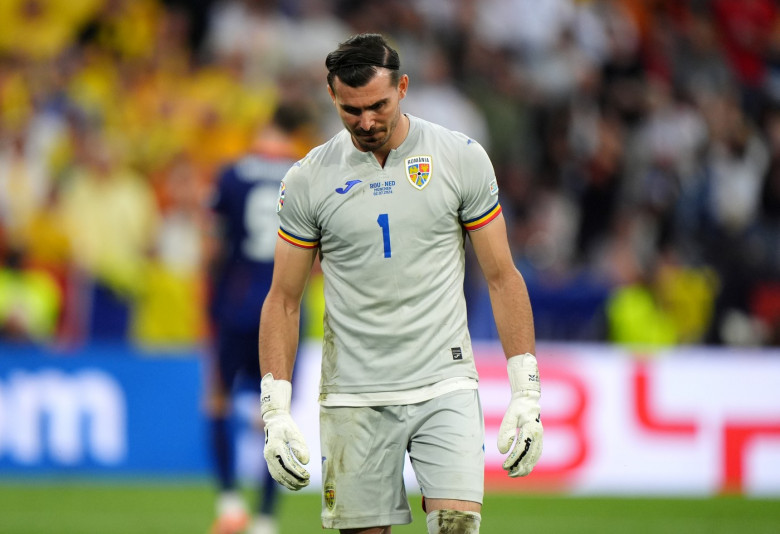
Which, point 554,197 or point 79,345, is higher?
Answer: point 554,197

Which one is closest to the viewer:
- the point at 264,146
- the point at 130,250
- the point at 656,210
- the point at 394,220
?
the point at 394,220

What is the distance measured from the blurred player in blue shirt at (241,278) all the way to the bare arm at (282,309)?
282 centimetres

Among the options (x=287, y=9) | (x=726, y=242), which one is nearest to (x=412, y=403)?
(x=726, y=242)

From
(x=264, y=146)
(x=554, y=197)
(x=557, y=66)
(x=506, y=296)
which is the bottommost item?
(x=506, y=296)

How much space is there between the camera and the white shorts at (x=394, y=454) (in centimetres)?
489

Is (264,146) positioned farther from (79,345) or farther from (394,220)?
(79,345)

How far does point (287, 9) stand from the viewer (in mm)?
15555

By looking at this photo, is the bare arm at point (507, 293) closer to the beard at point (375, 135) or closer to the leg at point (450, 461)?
the leg at point (450, 461)

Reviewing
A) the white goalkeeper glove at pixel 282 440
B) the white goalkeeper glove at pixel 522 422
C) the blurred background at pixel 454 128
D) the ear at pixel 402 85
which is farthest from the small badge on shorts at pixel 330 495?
the blurred background at pixel 454 128

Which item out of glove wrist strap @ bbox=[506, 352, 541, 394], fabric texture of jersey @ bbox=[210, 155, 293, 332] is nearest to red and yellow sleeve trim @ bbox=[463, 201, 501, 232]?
glove wrist strap @ bbox=[506, 352, 541, 394]

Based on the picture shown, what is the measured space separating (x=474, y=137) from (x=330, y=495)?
10273mm

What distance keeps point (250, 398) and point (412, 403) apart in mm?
6813

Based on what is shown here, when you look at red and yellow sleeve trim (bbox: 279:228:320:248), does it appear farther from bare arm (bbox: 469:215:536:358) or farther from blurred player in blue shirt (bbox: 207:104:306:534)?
blurred player in blue shirt (bbox: 207:104:306:534)

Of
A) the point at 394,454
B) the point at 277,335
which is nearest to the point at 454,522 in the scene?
the point at 394,454
